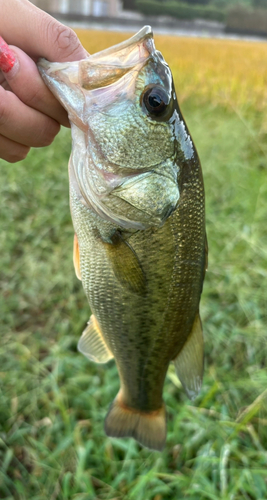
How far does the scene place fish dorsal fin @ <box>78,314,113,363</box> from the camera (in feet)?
3.86

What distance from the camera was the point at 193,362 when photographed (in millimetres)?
1087

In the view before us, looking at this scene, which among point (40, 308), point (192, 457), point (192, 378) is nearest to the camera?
point (192, 378)

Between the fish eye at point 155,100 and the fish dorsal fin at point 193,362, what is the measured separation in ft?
1.94

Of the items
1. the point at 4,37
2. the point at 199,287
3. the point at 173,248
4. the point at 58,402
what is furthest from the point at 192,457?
the point at 4,37

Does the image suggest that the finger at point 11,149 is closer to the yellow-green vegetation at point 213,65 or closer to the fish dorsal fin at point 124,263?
the fish dorsal fin at point 124,263

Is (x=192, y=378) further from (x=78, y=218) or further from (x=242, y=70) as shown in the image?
(x=242, y=70)

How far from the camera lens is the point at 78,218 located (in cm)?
93

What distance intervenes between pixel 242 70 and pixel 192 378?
463 cm

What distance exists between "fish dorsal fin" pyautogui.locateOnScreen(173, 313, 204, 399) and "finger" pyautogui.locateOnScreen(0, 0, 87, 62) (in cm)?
82

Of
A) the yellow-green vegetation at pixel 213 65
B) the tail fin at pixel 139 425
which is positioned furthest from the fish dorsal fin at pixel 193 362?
the yellow-green vegetation at pixel 213 65

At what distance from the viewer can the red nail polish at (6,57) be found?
84 centimetres

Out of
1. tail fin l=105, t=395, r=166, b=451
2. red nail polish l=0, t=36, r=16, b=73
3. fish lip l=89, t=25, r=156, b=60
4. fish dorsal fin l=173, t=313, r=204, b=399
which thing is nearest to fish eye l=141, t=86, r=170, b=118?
fish lip l=89, t=25, r=156, b=60

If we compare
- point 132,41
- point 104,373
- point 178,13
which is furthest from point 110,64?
point 178,13

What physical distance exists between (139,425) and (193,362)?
342mm
